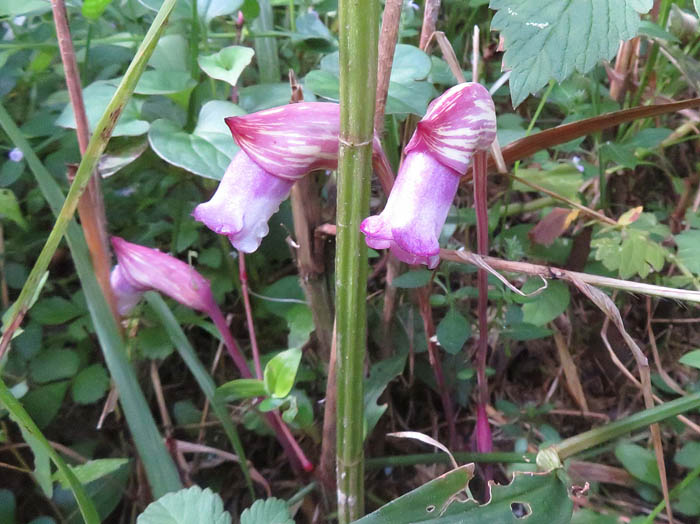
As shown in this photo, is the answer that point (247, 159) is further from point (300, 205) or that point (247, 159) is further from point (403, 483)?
point (403, 483)

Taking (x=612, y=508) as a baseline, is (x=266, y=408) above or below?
above

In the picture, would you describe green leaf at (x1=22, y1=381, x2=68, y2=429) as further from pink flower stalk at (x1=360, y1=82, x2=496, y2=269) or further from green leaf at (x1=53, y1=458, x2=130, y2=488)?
pink flower stalk at (x1=360, y1=82, x2=496, y2=269)

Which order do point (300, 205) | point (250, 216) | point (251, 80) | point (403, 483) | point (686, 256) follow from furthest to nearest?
point (251, 80) < point (403, 483) < point (686, 256) < point (300, 205) < point (250, 216)

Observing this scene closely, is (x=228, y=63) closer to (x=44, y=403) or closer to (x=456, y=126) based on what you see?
(x=456, y=126)

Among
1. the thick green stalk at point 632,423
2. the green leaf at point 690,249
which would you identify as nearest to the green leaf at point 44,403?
the thick green stalk at point 632,423

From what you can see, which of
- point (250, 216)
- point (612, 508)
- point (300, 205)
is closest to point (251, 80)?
point (300, 205)

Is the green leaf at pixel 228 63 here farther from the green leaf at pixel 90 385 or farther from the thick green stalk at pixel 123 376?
the green leaf at pixel 90 385
